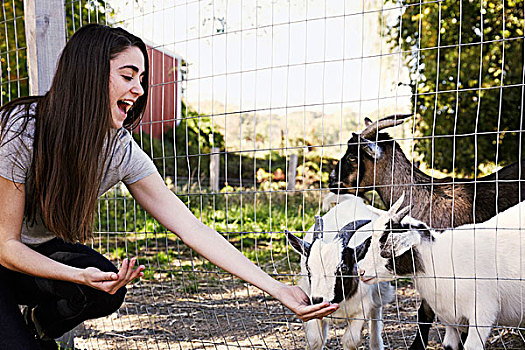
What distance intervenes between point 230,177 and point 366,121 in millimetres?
8254

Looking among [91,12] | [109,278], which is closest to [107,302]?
[109,278]

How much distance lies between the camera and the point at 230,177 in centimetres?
1223

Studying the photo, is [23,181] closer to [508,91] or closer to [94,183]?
[94,183]

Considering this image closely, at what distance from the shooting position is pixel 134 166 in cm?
217

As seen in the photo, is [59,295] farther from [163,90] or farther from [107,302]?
[163,90]

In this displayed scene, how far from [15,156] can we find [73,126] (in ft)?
0.68

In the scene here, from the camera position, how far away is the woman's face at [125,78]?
1.90 meters

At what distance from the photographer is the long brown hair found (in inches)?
73.2

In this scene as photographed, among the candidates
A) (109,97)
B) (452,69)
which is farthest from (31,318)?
(452,69)

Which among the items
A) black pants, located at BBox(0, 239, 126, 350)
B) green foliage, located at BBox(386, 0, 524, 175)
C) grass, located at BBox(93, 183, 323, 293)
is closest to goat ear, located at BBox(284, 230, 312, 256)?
black pants, located at BBox(0, 239, 126, 350)

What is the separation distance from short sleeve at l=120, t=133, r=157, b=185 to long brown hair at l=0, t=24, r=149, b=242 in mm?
233

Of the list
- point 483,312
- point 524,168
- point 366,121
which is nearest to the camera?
point 483,312

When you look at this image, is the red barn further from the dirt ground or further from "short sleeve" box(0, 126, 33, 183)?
the dirt ground

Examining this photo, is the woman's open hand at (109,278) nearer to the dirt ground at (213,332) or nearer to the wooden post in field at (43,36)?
the dirt ground at (213,332)
